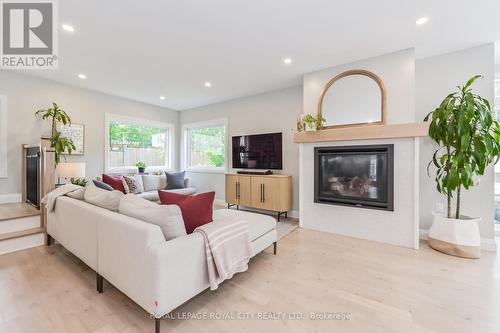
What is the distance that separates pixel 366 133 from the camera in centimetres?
301

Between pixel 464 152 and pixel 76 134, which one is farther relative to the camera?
pixel 76 134

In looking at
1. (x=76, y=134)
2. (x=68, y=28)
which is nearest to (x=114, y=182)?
(x=76, y=134)

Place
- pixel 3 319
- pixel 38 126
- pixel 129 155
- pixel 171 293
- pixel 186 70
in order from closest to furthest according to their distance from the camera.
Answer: pixel 171 293 → pixel 3 319 → pixel 186 70 → pixel 38 126 → pixel 129 155

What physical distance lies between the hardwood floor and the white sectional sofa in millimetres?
207

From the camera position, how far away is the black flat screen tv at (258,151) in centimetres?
433

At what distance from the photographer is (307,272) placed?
219 centimetres

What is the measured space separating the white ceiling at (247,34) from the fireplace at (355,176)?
1396 millimetres

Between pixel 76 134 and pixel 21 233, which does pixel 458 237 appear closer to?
pixel 21 233

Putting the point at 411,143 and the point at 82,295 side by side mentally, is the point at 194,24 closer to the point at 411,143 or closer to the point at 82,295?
the point at 82,295

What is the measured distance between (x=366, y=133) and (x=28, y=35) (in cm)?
450

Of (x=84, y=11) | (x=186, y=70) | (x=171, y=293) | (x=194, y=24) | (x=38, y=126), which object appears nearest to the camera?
(x=171, y=293)

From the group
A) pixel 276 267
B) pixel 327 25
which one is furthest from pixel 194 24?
pixel 276 267

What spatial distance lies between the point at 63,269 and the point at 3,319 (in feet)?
2.36

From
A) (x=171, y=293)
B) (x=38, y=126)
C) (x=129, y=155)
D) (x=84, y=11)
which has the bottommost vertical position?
(x=171, y=293)
